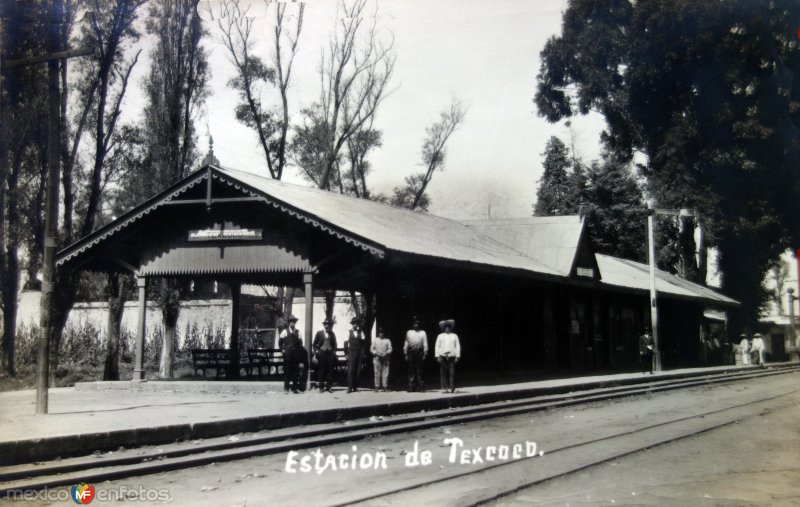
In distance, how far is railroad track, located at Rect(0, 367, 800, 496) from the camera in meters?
7.56

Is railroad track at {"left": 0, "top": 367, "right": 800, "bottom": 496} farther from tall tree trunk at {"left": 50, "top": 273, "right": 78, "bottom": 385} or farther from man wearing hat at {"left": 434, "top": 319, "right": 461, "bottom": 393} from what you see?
tall tree trunk at {"left": 50, "top": 273, "right": 78, "bottom": 385}

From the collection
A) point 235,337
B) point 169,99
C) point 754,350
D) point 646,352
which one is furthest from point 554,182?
point 235,337

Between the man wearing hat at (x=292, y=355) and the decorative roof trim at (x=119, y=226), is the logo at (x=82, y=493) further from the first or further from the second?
the decorative roof trim at (x=119, y=226)

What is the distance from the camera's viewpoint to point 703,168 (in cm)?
3475

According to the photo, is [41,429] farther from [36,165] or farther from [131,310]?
[131,310]

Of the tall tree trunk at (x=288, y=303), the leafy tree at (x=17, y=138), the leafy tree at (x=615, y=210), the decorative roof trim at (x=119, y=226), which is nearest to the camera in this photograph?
the leafy tree at (x=17, y=138)

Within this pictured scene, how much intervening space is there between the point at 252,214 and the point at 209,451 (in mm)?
9571

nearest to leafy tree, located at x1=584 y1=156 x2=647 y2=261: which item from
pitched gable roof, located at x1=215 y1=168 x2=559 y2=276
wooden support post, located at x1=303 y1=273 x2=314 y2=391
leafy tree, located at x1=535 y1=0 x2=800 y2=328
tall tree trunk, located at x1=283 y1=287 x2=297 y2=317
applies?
leafy tree, located at x1=535 y1=0 x2=800 y2=328

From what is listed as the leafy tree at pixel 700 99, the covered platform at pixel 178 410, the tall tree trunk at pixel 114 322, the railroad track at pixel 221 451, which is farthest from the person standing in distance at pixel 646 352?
the tall tree trunk at pixel 114 322

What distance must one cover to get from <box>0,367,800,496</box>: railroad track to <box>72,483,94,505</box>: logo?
202mm
